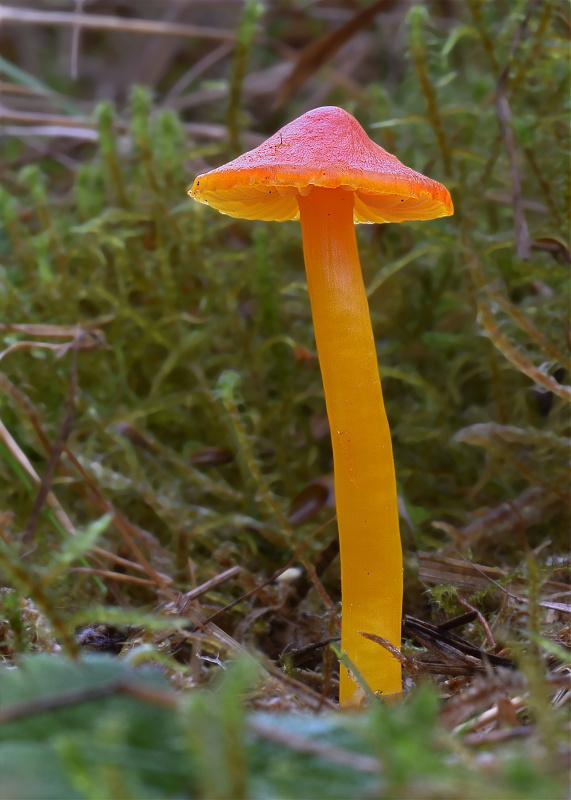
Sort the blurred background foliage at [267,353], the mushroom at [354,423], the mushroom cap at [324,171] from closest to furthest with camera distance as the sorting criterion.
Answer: the mushroom cap at [324,171] → the mushroom at [354,423] → the blurred background foliage at [267,353]

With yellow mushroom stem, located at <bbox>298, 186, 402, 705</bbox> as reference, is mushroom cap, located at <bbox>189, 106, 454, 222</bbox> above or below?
above

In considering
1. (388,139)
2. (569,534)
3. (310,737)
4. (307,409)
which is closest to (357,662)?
(310,737)

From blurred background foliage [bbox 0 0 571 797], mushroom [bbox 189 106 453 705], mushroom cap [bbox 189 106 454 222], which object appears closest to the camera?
mushroom cap [bbox 189 106 454 222]

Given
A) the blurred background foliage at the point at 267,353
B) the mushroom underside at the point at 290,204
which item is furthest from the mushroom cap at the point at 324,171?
the blurred background foliage at the point at 267,353

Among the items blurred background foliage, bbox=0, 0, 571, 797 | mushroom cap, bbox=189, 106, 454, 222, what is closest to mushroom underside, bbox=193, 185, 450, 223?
mushroom cap, bbox=189, 106, 454, 222

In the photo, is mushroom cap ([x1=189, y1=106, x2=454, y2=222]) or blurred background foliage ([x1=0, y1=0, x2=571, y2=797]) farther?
blurred background foliage ([x1=0, y1=0, x2=571, y2=797])

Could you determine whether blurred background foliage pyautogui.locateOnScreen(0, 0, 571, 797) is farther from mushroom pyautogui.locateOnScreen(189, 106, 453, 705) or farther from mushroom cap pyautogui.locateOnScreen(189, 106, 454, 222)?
mushroom cap pyautogui.locateOnScreen(189, 106, 454, 222)

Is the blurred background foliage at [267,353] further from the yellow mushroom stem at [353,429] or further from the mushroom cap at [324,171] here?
the mushroom cap at [324,171]
